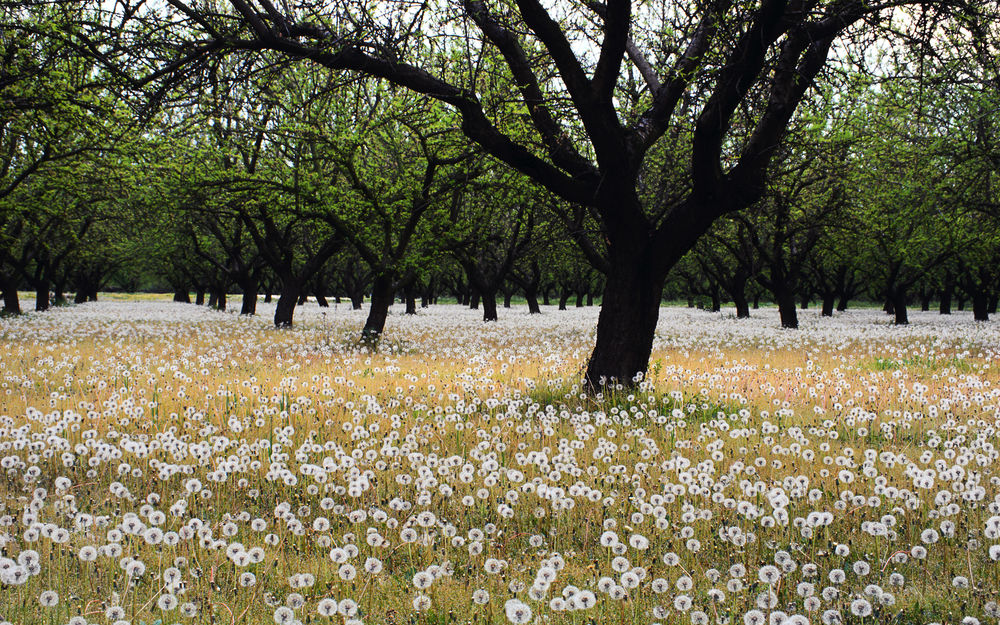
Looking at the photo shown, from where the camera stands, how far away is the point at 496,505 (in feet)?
14.3

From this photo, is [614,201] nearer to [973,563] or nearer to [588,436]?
[588,436]

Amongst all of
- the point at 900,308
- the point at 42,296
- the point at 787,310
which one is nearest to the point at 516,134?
the point at 787,310

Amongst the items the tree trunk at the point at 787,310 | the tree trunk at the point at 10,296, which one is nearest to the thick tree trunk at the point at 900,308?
the tree trunk at the point at 787,310

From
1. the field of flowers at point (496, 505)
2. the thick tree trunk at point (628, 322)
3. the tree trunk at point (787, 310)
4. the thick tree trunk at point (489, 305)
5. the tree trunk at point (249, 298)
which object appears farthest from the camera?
the tree trunk at point (249, 298)

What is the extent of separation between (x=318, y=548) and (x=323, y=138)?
461 inches

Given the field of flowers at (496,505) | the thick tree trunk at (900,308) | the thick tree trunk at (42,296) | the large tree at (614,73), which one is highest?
the large tree at (614,73)

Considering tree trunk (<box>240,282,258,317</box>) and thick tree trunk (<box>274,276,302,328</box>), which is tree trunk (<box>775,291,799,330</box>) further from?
tree trunk (<box>240,282,258,317</box>)

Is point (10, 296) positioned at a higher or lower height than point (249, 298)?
lower

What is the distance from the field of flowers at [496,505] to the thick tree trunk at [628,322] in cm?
Answer: 55

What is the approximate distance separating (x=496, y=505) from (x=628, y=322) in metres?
4.75

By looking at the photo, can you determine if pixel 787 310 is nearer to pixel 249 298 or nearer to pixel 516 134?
pixel 516 134

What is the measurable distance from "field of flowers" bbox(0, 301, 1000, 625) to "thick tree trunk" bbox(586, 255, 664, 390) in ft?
1.80

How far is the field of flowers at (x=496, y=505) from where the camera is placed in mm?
2949

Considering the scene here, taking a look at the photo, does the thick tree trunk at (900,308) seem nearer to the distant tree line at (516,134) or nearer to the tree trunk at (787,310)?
the distant tree line at (516,134)
